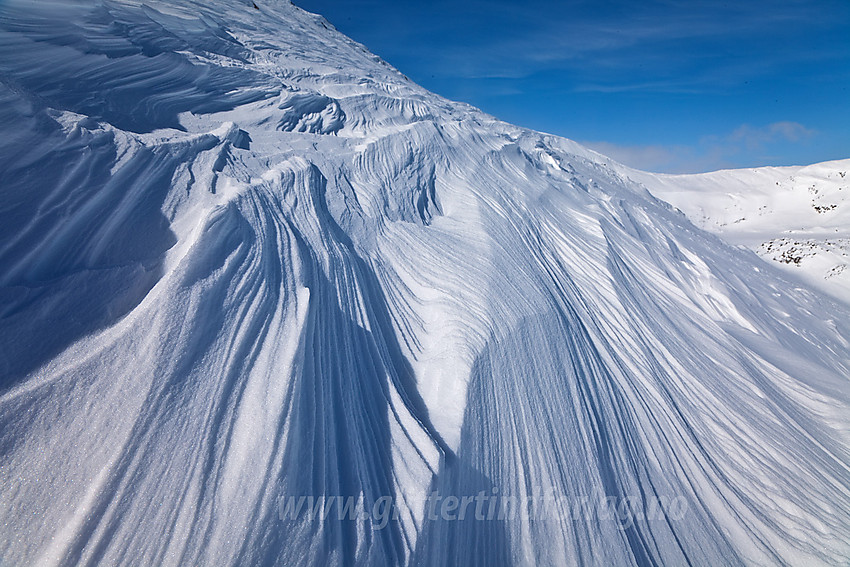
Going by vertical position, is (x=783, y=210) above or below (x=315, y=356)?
above

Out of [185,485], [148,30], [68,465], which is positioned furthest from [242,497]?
[148,30]

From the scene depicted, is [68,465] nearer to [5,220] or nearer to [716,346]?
[5,220]

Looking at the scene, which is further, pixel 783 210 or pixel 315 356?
pixel 783 210

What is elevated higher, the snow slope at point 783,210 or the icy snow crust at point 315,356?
the snow slope at point 783,210

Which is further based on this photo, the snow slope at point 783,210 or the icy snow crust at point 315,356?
the snow slope at point 783,210
